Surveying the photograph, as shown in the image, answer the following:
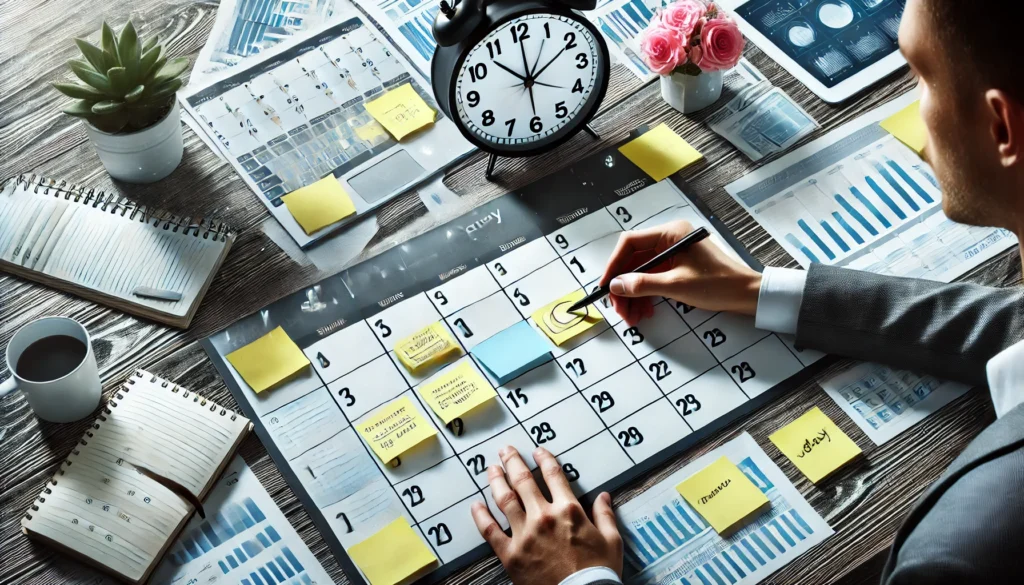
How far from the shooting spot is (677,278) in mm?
1387

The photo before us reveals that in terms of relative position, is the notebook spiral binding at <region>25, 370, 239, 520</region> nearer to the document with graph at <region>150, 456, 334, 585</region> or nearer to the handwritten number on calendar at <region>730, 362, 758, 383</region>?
the document with graph at <region>150, 456, 334, 585</region>

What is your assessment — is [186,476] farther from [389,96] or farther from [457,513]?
[389,96]

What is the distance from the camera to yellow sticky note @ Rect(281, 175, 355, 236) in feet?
4.98

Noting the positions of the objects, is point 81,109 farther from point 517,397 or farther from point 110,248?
point 517,397

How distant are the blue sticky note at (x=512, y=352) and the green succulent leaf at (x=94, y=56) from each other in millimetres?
Result: 683

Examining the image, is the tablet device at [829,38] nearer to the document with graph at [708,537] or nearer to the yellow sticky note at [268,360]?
the document with graph at [708,537]

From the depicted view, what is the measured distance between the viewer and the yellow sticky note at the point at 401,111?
63.7 inches

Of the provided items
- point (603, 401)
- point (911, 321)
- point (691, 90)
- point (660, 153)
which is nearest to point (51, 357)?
point (603, 401)

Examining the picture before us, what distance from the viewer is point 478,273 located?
1.45 metres

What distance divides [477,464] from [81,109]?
2.53 feet

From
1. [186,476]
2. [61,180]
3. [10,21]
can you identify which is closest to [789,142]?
[186,476]

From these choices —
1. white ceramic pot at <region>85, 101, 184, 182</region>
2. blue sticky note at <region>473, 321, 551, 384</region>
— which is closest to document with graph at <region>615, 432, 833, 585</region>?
blue sticky note at <region>473, 321, 551, 384</region>

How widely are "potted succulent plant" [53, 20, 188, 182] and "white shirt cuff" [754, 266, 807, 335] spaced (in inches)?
35.8

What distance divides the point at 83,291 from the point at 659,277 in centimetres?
84
